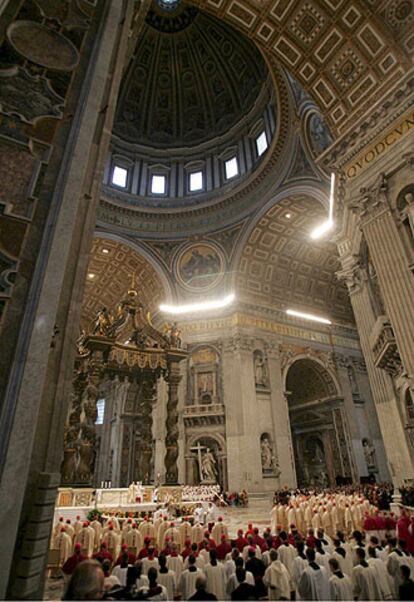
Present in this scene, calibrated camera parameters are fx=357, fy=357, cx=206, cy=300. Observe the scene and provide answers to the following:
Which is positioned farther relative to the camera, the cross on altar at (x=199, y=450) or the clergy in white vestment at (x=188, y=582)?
the cross on altar at (x=199, y=450)

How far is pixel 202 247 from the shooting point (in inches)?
738

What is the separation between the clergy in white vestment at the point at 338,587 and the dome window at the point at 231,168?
723 inches

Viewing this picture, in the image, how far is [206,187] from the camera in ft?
66.1

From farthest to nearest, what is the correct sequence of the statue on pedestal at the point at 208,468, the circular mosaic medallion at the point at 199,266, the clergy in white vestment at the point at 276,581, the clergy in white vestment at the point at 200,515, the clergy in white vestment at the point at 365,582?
the circular mosaic medallion at the point at 199,266, the statue on pedestal at the point at 208,468, the clergy in white vestment at the point at 200,515, the clergy in white vestment at the point at 276,581, the clergy in white vestment at the point at 365,582

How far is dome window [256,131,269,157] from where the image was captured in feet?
58.9

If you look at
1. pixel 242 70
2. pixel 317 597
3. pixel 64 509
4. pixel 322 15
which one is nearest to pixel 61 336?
pixel 317 597

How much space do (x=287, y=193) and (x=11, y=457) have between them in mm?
15687

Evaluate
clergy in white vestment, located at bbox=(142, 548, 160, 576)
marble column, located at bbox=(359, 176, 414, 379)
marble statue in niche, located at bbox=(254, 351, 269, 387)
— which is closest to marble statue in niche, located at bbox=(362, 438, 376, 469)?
marble statue in niche, located at bbox=(254, 351, 269, 387)

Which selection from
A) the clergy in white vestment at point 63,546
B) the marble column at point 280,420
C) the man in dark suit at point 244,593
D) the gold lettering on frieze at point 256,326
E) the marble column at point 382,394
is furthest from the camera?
the gold lettering on frieze at point 256,326

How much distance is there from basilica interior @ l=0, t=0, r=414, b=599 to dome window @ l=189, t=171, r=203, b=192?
0.86 feet

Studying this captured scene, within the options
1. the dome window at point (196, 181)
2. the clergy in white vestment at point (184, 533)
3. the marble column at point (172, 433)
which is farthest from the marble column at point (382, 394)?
the dome window at point (196, 181)

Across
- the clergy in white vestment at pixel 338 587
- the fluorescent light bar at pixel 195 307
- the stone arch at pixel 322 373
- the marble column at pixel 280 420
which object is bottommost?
the clergy in white vestment at pixel 338 587

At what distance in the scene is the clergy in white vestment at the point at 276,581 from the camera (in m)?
3.88

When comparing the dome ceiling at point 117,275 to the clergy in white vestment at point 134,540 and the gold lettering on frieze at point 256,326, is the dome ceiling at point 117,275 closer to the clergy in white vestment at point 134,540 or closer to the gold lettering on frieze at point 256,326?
the gold lettering on frieze at point 256,326
